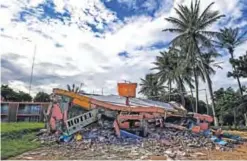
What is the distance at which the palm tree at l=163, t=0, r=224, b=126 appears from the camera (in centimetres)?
2441

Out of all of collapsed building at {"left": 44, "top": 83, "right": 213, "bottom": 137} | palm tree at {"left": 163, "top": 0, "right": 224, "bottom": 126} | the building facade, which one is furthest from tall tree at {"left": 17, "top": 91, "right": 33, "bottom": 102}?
collapsed building at {"left": 44, "top": 83, "right": 213, "bottom": 137}

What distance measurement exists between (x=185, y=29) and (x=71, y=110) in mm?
16132

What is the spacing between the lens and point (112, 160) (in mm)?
7535

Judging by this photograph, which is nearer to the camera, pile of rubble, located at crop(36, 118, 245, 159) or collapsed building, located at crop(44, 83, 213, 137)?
pile of rubble, located at crop(36, 118, 245, 159)

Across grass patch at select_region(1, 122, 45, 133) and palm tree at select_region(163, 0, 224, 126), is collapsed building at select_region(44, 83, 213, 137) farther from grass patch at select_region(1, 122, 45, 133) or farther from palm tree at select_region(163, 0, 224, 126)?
palm tree at select_region(163, 0, 224, 126)

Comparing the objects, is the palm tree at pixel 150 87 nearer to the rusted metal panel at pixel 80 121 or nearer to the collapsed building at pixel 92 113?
the collapsed building at pixel 92 113

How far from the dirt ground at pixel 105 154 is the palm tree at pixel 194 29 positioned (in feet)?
50.9

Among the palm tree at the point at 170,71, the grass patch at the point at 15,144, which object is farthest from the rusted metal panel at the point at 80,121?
the palm tree at the point at 170,71

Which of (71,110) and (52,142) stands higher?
(71,110)

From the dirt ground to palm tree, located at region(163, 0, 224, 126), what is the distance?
1553cm

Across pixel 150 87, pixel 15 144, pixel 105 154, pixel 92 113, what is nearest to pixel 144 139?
pixel 92 113

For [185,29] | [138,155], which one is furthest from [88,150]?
[185,29]

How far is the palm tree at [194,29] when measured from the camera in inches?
961

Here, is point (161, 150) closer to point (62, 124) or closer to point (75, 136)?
point (75, 136)
